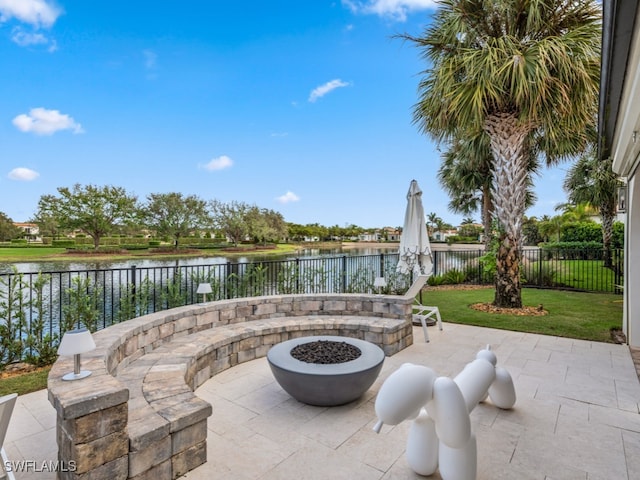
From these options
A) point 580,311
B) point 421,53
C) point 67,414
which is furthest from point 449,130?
point 67,414

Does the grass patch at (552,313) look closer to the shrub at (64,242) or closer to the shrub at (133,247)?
the shrub at (133,247)

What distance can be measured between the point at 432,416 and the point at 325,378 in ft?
3.38

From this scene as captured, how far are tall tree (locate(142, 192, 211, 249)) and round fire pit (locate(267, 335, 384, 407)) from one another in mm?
24183

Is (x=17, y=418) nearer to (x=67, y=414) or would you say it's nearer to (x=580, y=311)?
(x=67, y=414)

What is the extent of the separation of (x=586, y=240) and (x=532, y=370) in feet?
62.9

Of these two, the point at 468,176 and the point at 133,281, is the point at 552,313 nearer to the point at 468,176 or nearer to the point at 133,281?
the point at 468,176

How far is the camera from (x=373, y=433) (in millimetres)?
2371

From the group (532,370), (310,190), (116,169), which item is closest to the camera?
(532,370)

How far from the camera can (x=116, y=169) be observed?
19.5 m

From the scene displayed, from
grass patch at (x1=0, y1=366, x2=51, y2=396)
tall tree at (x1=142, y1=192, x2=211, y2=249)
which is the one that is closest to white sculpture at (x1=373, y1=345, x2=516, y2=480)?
grass patch at (x1=0, y1=366, x2=51, y2=396)

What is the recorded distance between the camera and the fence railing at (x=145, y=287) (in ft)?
12.2

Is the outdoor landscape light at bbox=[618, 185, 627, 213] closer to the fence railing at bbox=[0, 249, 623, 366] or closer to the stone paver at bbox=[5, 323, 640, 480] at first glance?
the stone paver at bbox=[5, 323, 640, 480]

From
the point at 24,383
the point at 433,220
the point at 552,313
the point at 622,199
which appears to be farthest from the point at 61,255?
the point at 433,220

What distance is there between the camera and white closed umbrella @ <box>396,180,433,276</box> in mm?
5316
